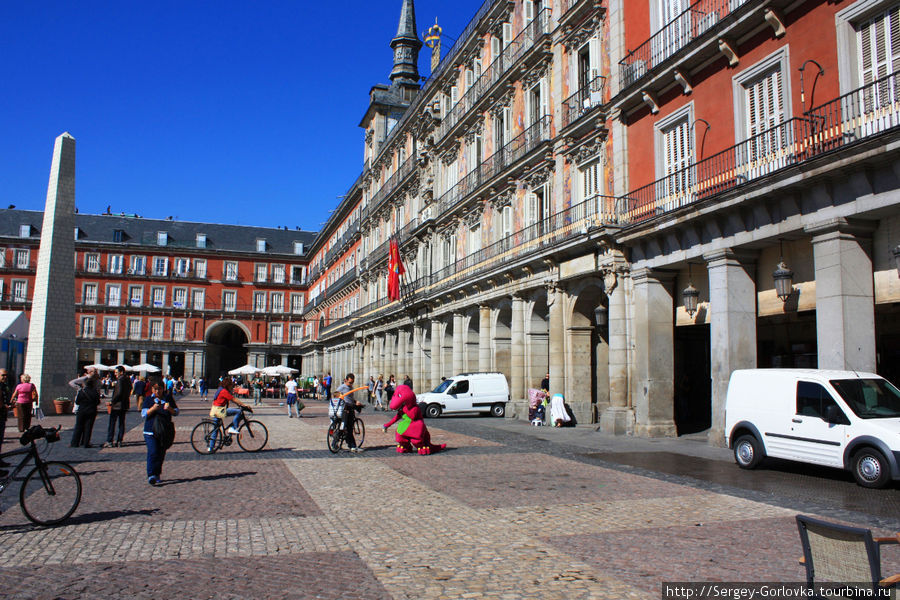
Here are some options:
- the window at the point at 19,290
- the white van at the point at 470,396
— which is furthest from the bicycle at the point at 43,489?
the window at the point at 19,290

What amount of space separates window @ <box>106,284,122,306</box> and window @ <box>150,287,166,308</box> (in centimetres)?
309

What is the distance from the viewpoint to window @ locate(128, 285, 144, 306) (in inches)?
2886

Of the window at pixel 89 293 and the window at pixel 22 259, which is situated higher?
the window at pixel 22 259

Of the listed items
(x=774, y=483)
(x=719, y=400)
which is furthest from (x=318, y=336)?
(x=774, y=483)

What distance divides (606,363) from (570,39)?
10556 mm

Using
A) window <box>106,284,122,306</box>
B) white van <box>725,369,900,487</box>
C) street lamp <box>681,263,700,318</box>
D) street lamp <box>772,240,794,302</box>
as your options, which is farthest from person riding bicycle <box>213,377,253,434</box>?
window <box>106,284,122,306</box>

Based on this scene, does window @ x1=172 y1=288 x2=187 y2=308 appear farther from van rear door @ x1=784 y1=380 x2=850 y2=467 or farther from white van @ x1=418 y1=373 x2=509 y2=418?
van rear door @ x1=784 y1=380 x2=850 y2=467

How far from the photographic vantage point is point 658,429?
17719 millimetres

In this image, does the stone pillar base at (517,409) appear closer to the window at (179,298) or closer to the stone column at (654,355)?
the stone column at (654,355)

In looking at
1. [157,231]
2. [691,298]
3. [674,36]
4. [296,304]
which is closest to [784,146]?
[691,298]

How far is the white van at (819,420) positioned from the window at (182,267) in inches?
2808

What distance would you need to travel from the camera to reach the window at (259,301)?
257 ft

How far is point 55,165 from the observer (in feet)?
82.9

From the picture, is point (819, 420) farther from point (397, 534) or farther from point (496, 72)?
point (496, 72)
